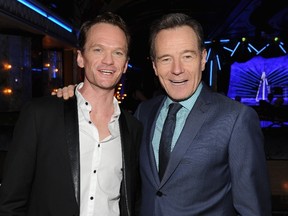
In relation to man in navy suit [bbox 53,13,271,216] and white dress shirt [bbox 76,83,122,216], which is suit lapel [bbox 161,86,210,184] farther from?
white dress shirt [bbox 76,83,122,216]

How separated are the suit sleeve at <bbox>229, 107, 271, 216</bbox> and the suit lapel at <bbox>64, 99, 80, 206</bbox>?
912 millimetres

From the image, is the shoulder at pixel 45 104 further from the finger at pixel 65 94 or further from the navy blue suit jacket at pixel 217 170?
the navy blue suit jacket at pixel 217 170

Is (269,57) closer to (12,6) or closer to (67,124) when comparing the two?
(12,6)

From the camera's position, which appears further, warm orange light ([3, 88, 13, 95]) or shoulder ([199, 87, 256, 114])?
warm orange light ([3, 88, 13, 95])

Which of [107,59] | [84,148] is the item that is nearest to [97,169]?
[84,148]

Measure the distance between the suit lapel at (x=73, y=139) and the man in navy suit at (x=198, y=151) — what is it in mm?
434

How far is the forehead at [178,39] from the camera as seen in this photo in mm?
1982

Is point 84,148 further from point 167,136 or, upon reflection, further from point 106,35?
point 106,35

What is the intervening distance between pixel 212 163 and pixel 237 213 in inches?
14.3

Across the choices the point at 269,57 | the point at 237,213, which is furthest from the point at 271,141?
the point at 269,57

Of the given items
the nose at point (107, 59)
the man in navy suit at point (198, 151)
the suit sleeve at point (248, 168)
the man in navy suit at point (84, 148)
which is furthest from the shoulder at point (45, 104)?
the suit sleeve at point (248, 168)

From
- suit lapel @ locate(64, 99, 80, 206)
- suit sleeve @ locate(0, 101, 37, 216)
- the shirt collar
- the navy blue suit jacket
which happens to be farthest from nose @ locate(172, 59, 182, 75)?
suit sleeve @ locate(0, 101, 37, 216)

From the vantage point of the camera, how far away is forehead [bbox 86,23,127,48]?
2.12 meters

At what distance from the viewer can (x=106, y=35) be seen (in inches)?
83.9
